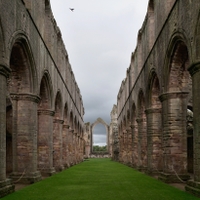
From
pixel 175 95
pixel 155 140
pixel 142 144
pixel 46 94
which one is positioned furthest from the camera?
pixel 142 144

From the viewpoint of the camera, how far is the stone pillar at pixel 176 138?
1207cm

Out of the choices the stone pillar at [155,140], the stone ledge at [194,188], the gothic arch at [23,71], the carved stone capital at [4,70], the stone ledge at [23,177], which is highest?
the gothic arch at [23,71]

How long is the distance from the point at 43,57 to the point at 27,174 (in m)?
5.21

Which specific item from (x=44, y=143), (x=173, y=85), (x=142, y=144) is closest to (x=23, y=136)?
(x=44, y=143)

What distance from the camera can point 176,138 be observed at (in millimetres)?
12195

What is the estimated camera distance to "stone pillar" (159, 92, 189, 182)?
475 inches

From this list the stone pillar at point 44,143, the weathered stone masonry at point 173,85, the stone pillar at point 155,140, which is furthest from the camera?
the stone pillar at point 44,143

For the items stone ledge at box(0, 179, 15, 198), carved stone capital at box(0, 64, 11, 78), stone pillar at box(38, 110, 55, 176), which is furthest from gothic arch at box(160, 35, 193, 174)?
stone pillar at box(38, 110, 55, 176)

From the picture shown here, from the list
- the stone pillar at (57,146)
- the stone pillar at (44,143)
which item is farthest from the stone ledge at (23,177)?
the stone pillar at (57,146)

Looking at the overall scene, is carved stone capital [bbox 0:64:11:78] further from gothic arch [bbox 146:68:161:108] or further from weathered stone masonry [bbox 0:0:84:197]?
gothic arch [bbox 146:68:161:108]

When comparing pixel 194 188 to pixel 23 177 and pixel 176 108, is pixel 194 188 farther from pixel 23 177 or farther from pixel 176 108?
pixel 23 177

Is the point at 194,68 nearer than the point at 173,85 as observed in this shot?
Yes

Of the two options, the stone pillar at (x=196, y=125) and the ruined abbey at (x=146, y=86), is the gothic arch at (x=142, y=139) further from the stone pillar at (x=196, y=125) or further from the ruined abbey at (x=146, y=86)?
the stone pillar at (x=196, y=125)

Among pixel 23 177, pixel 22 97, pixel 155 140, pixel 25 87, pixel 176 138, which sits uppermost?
pixel 25 87
